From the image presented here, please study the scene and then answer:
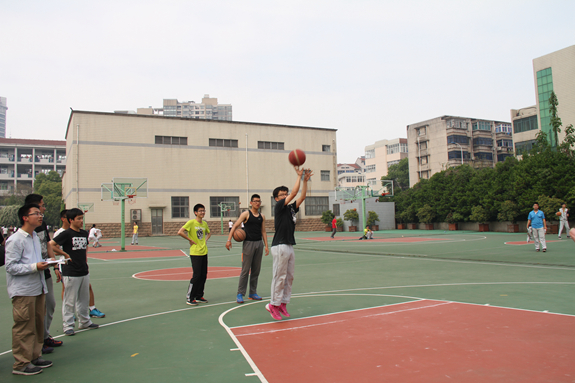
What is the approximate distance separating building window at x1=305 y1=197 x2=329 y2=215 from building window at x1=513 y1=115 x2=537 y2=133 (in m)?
27.2

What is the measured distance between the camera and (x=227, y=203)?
151 feet

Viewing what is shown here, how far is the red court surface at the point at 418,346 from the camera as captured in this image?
13.0 ft

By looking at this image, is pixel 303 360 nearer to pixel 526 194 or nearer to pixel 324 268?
pixel 324 268

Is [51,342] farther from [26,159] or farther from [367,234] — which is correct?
[26,159]

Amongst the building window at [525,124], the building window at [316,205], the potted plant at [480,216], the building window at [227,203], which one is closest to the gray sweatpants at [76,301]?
the potted plant at [480,216]

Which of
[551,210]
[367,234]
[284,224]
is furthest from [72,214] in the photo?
[551,210]

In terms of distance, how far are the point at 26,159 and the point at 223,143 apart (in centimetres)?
8320

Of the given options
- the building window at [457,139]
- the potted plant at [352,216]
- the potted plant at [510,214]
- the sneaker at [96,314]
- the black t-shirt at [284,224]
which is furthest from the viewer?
the building window at [457,139]

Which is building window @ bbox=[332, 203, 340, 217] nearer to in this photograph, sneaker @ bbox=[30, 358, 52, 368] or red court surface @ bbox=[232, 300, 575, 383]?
red court surface @ bbox=[232, 300, 575, 383]

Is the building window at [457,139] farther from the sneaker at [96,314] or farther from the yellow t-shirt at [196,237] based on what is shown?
the sneaker at [96,314]

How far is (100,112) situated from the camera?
1625 inches

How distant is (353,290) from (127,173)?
38.0 m

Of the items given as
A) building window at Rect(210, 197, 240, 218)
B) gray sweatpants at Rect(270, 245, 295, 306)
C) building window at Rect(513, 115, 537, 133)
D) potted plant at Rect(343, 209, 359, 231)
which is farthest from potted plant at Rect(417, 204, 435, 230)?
gray sweatpants at Rect(270, 245, 295, 306)

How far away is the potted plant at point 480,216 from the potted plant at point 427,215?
5.24 meters
